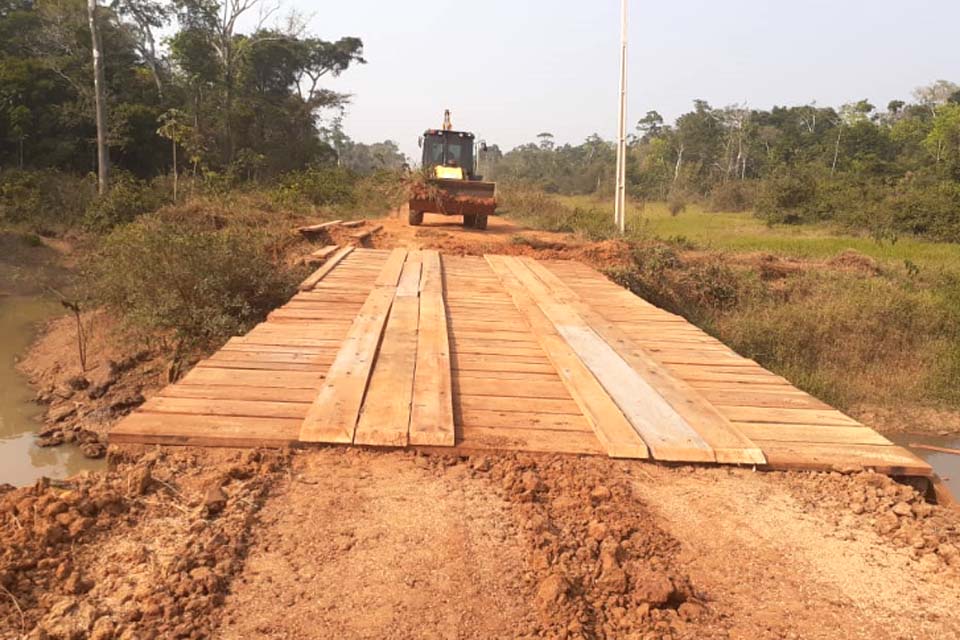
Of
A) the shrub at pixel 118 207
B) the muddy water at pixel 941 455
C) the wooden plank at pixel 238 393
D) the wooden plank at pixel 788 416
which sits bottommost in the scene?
the muddy water at pixel 941 455

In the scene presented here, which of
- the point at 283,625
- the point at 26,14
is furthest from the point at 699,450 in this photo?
the point at 26,14

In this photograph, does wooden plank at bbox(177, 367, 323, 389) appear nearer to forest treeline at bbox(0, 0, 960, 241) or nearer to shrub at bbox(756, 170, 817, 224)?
forest treeline at bbox(0, 0, 960, 241)

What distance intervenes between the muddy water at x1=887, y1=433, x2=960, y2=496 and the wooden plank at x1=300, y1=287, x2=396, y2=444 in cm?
497

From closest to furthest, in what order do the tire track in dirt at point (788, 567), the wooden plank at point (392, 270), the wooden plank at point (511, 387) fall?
the tire track in dirt at point (788, 567) → the wooden plank at point (511, 387) → the wooden plank at point (392, 270)

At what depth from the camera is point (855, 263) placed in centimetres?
1167

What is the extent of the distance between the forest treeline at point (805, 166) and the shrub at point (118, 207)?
1526 centimetres

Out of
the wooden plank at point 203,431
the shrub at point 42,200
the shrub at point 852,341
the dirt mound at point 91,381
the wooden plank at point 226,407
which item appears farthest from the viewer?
the shrub at point 42,200

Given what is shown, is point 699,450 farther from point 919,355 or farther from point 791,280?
point 791,280

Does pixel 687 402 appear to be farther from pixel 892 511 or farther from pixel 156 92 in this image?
pixel 156 92

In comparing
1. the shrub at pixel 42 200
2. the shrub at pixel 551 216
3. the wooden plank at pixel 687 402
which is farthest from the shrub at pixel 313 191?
the wooden plank at pixel 687 402

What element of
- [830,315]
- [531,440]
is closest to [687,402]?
[531,440]

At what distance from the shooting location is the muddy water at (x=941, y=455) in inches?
238

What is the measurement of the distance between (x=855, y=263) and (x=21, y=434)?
12257 millimetres

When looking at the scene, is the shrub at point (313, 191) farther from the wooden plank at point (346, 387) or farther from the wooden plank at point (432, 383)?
the wooden plank at point (346, 387)
